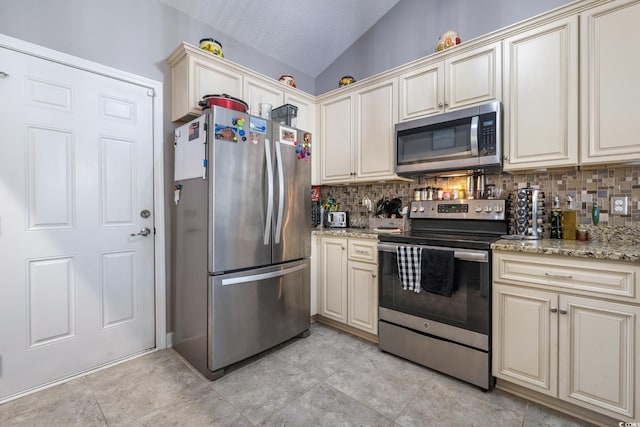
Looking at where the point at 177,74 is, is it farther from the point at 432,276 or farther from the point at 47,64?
the point at 432,276

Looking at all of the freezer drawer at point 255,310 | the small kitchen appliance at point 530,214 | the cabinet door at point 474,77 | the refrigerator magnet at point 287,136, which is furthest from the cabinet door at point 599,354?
the refrigerator magnet at point 287,136

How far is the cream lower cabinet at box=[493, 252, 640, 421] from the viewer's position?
4.62 ft

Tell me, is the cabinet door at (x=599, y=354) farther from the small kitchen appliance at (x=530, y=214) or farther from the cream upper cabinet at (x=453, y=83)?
the cream upper cabinet at (x=453, y=83)

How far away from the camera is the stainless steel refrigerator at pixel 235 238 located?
1.92 m

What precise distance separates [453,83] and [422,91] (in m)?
0.25

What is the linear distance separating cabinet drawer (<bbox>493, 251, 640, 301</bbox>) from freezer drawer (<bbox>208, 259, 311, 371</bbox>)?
1478 mm

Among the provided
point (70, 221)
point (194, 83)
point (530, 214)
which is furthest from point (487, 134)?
point (70, 221)

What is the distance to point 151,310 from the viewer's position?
7.66 feet

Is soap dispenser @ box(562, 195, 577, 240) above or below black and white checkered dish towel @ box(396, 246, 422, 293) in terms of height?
above

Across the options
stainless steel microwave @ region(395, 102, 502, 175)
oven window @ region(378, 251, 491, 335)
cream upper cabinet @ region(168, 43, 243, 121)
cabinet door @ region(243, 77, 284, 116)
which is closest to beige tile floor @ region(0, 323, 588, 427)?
oven window @ region(378, 251, 491, 335)

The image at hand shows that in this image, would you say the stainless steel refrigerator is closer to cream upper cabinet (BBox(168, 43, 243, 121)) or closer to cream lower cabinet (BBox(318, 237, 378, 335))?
→ cream upper cabinet (BBox(168, 43, 243, 121))

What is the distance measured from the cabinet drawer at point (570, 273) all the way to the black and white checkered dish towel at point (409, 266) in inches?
18.4

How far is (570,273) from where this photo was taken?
1538mm

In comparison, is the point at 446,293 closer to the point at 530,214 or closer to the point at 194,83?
the point at 530,214
